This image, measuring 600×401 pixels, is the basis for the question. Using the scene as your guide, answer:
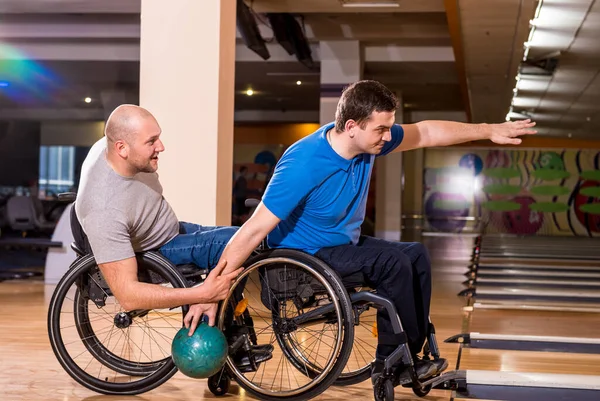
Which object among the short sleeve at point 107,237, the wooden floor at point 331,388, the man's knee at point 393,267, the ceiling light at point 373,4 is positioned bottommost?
the wooden floor at point 331,388

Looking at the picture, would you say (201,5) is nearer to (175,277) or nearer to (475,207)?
(175,277)

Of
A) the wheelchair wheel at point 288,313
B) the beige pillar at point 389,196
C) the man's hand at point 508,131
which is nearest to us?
the wheelchair wheel at point 288,313

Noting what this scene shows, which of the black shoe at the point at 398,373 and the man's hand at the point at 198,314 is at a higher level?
the man's hand at the point at 198,314

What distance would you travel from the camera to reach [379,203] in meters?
15.1

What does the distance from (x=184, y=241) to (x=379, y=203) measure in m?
12.4

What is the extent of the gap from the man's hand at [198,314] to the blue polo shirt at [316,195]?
313 mm

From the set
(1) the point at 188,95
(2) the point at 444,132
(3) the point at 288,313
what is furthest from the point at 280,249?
(1) the point at 188,95

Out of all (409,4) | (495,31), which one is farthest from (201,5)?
(495,31)

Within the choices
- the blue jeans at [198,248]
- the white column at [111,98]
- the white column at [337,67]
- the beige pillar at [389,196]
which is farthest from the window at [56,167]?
the blue jeans at [198,248]

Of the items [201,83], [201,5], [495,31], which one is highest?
[495,31]

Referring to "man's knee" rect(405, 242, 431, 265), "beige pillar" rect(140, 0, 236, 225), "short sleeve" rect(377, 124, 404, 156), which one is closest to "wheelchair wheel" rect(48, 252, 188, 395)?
"man's knee" rect(405, 242, 431, 265)

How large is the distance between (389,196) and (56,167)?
7.63 metres

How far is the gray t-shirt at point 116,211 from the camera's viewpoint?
2641 mm

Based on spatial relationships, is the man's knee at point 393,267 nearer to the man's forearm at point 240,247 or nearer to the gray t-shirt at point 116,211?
the man's forearm at point 240,247
